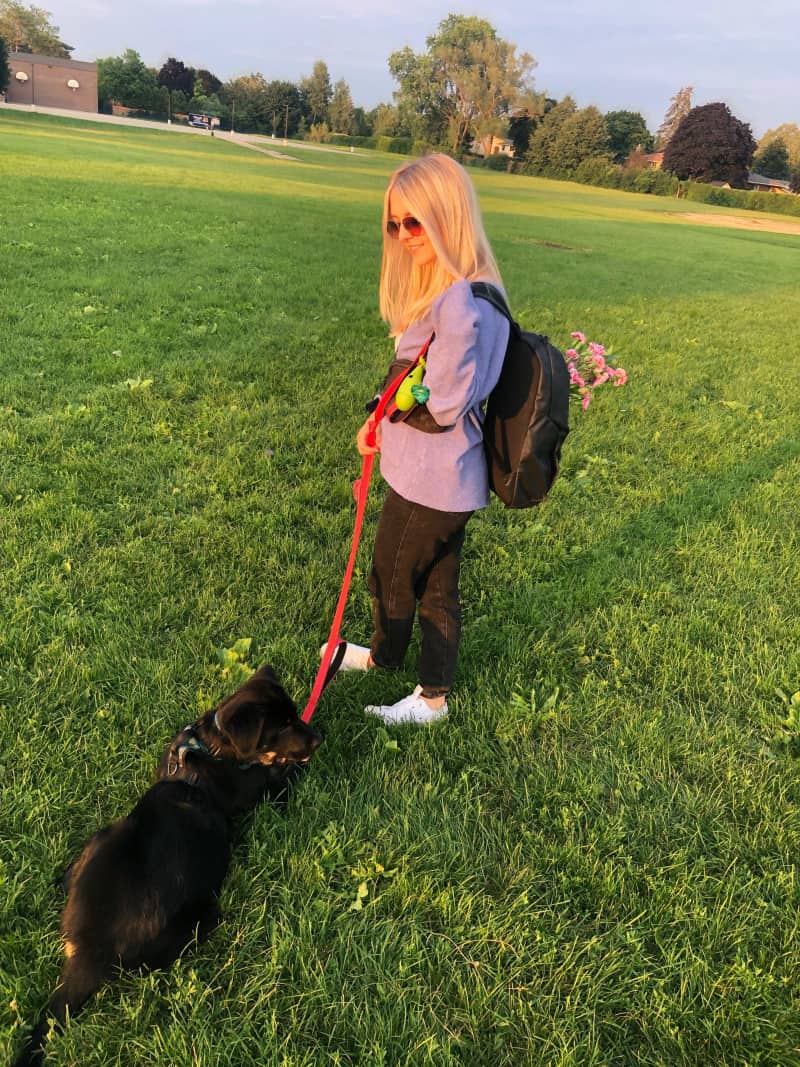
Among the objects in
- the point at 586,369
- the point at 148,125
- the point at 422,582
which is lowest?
the point at 422,582

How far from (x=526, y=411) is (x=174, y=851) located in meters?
1.73

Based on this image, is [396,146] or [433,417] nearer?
[433,417]

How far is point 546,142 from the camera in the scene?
74625 mm

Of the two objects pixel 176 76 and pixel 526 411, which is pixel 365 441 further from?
pixel 176 76

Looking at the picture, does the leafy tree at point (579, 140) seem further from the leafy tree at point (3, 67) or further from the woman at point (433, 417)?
the woman at point (433, 417)

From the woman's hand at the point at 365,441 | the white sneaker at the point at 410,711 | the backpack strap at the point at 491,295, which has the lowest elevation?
the white sneaker at the point at 410,711

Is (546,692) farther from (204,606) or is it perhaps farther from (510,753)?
(204,606)

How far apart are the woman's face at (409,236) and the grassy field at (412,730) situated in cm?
181

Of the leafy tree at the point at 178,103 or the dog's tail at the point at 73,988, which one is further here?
the leafy tree at the point at 178,103

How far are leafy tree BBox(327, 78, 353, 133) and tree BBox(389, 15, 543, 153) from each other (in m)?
8.74

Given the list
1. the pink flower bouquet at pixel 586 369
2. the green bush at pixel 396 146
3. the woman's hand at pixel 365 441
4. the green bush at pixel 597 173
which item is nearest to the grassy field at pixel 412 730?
the woman's hand at pixel 365 441

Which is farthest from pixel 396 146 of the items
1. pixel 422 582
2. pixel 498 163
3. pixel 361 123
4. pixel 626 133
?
pixel 422 582

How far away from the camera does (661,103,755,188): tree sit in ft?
256

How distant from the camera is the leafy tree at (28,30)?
96062 millimetres
